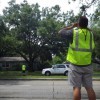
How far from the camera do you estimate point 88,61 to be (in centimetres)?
695

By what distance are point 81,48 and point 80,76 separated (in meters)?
0.49

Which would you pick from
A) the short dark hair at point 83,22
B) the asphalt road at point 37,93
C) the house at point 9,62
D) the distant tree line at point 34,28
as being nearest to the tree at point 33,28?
the distant tree line at point 34,28

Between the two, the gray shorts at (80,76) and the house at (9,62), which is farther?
the house at (9,62)

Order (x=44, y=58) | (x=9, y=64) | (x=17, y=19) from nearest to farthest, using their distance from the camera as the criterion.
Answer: (x=17, y=19) < (x=44, y=58) < (x=9, y=64)

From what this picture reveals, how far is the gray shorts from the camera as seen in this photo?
6.88 meters

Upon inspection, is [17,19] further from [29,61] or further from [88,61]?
[88,61]

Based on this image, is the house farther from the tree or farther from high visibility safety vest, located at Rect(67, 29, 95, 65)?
high visibility safety vest, located at Rect(67, 29, 95, 65)

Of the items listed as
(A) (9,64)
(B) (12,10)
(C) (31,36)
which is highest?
(B) (12,10)

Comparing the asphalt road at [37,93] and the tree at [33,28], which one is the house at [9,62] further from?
the asphalt road at [37,93]

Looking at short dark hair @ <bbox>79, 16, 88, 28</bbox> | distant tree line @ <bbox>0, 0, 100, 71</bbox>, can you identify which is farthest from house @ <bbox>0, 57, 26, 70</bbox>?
short dark hair @ <bbox>79, 16, 88, 28</bbox>

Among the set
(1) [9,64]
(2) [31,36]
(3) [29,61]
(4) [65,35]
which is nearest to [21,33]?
(2) [31,36]

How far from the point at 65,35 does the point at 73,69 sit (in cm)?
61

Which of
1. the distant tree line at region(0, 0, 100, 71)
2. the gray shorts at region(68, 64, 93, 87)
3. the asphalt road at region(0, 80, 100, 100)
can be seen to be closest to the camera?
the gray shorts at region(68, 64, 93, 87)

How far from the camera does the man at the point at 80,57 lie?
6.89 metres
